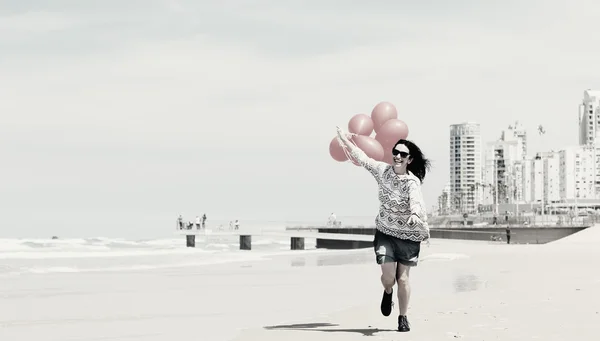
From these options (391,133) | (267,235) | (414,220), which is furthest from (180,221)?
(414,220)

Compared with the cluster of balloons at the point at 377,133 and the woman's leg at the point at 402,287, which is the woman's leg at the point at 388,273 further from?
the cluster of balloons at the point at 377,133

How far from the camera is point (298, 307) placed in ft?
39.4

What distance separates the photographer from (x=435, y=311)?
407 inches

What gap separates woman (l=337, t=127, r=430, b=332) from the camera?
27.5ft

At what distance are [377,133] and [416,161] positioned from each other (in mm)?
6158

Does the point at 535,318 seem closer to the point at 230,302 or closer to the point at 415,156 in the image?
the point at 415,156

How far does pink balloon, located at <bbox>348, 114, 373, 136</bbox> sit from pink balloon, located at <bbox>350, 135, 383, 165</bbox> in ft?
1.50

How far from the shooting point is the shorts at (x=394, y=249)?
27.6 ft

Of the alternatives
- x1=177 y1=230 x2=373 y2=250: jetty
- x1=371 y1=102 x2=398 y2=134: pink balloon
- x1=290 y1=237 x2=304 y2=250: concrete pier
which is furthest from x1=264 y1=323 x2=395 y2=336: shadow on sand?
x1=290 y1=237 x2=304 y2=250: concrete pier

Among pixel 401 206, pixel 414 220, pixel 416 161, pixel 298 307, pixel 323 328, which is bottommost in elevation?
pixel 298 307

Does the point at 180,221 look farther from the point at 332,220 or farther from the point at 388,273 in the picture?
the point at 388,273

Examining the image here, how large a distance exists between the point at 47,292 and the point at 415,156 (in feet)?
30.0

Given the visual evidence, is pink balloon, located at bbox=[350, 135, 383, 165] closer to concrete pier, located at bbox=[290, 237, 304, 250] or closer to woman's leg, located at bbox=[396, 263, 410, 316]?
woman's leg, located at bbox=[396, 263, 410, 316]

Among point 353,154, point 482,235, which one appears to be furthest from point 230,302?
point 482,235
